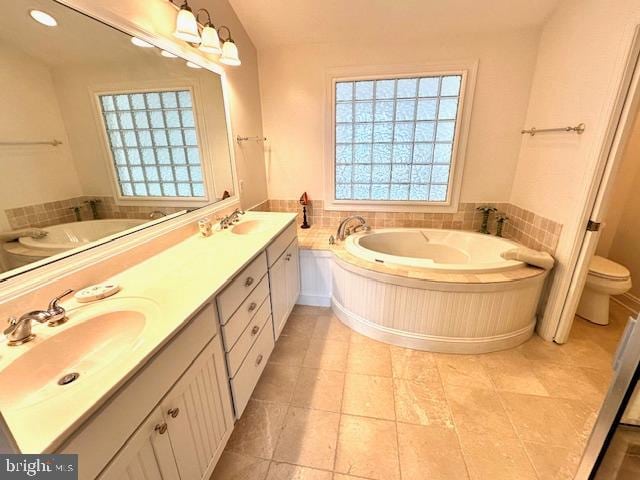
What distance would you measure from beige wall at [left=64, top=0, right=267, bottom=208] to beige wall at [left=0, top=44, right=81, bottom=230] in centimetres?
40

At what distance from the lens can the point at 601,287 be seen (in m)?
2.06

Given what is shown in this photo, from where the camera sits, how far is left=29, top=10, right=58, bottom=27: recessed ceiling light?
911 mm

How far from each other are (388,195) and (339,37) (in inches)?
58.3

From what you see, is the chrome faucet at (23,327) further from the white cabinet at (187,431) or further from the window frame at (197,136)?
the window frame at (197,136)

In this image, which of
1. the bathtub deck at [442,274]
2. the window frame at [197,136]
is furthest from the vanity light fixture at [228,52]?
the bathtub deck at [442,274]

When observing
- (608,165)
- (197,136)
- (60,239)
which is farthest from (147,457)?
(608,165)

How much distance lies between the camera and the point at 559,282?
1903 millimetres

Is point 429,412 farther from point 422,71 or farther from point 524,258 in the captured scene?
point 422,71

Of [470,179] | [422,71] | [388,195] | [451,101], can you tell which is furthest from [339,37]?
[470,179]

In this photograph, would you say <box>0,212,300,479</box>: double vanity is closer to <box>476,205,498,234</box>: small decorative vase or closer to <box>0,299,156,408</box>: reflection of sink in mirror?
<box>0,299,156,408</box>: reflection of sink in mirror

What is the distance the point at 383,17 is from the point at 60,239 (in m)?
2.57

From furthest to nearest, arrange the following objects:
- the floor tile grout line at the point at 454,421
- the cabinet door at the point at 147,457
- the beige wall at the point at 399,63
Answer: the beige wall at the point at 399,63 < the floor tile grout line at the point at 454,421 < the cabinet door at the point at 147,457

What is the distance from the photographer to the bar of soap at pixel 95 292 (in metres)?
0.97

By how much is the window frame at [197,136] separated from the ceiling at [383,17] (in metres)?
1.05
